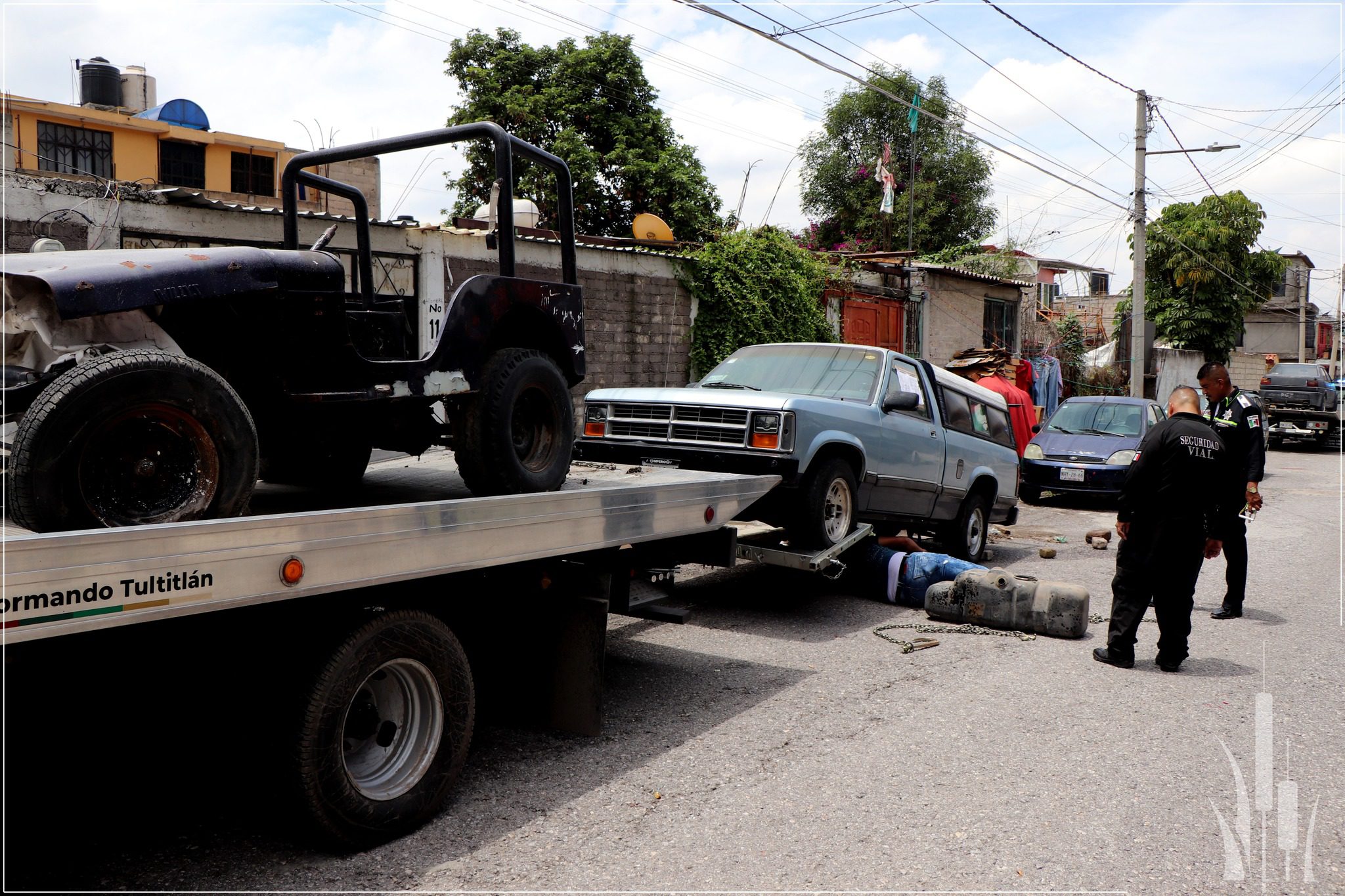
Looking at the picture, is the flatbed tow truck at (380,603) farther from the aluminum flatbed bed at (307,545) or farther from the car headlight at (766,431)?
the car headlight at (766,431)

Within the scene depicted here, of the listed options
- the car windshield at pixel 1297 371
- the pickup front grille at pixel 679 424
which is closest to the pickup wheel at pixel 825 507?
the pickup front grille at pixel 679 424

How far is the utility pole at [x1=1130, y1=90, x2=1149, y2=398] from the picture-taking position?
2228 centimetres

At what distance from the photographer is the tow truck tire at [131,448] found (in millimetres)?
2883

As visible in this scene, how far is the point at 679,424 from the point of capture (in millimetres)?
7617

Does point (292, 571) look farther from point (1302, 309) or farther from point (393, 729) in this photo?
point (1302, 309)

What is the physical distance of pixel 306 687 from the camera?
3459 mm

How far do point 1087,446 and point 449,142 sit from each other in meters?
12.4

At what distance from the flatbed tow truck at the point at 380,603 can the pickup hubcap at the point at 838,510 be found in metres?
1.97

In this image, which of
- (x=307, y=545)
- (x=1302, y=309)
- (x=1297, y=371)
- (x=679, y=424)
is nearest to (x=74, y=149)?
(x=679, y=424)

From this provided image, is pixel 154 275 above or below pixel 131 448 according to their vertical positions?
above

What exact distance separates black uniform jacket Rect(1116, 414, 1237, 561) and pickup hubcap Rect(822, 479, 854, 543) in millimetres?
1889

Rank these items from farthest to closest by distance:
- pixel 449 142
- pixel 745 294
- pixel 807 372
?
1. pixel 745 294
2. pixel 807 372
3. pixel 449 142

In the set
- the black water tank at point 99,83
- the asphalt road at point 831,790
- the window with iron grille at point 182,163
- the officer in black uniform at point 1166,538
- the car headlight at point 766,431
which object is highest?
the black water tank at point 99,83

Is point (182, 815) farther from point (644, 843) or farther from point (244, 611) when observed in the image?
point (644, 843)
